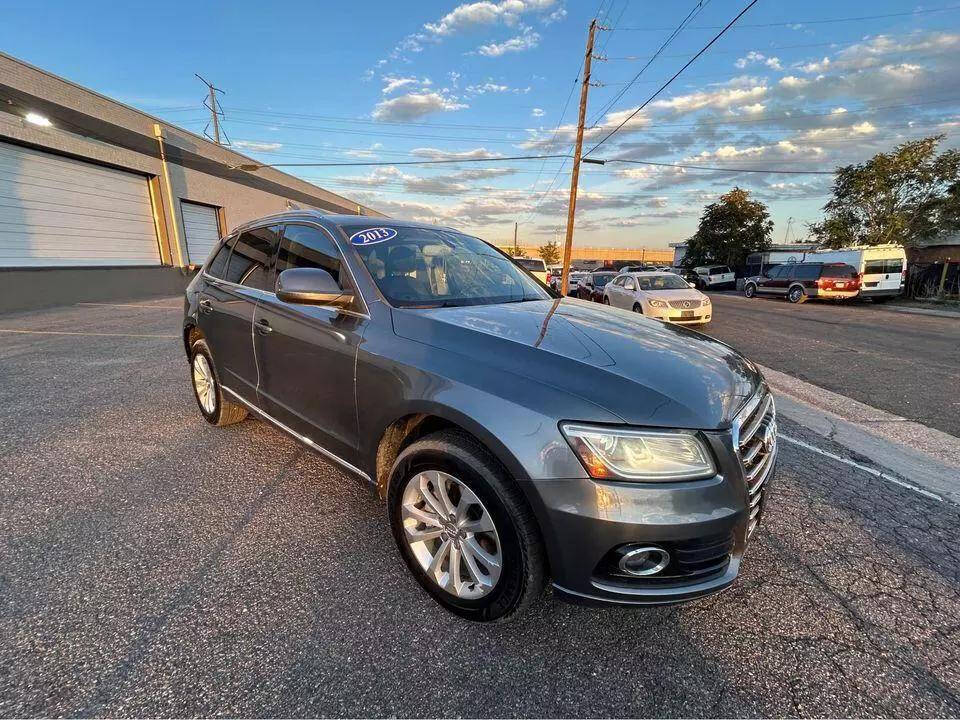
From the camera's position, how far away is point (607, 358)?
192 centimetres

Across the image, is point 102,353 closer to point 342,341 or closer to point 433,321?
point 342,341

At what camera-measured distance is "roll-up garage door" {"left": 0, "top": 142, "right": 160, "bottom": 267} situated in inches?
462

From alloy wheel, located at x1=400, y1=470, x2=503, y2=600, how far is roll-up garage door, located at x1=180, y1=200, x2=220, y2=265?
1885cm

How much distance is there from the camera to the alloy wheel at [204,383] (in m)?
3.83

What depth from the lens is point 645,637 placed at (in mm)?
1888

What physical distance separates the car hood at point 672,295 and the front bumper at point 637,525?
9638 mm

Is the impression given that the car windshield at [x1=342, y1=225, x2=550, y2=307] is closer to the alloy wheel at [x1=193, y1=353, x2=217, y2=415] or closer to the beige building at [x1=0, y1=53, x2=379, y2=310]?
the alloy wheel at [x1=193, y1=353, x2=217, y2=415]

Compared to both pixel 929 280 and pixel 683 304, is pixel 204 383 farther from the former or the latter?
pixel 929 280

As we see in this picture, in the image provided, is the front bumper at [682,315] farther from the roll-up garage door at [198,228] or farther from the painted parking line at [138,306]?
the roll-up garage door at [198,228]

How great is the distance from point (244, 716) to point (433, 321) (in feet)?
5.25

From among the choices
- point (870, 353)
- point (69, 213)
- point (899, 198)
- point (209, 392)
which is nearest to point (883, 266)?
point (899, 198)

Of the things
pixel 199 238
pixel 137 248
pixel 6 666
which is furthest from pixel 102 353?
pixel 199 238

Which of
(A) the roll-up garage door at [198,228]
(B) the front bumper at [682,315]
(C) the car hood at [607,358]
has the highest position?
(A) the roll-up garage door at [198,228]

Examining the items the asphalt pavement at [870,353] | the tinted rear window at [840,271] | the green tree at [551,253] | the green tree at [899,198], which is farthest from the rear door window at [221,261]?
the green tree at [551,253]
